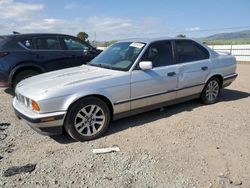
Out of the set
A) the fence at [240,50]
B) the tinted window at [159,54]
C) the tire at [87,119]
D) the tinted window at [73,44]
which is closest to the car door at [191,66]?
the tinted window at [159,54]

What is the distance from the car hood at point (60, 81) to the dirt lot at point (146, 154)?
32.8 inches

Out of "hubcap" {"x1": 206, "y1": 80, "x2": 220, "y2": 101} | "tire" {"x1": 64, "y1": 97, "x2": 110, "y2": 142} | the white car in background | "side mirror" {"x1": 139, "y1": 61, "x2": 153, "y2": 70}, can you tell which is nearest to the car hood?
the white car in background

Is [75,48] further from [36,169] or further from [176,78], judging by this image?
[36,169]

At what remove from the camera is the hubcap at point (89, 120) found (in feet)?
13.6

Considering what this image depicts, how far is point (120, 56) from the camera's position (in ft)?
16.6

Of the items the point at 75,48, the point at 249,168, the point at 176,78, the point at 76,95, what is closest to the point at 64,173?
the point at 76,95

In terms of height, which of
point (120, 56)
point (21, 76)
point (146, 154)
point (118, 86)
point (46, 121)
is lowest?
point (146, 154)

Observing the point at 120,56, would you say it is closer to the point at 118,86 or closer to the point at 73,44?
the point at 118,86

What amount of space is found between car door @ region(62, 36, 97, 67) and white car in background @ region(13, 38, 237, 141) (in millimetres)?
2371

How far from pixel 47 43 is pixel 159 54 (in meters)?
3.65

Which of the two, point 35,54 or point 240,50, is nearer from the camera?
point 35,54

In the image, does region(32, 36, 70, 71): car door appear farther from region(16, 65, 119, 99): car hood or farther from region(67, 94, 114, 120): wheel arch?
region(67, 94, 114, 120): wheel arch

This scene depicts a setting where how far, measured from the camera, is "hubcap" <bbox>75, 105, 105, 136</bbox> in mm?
4133

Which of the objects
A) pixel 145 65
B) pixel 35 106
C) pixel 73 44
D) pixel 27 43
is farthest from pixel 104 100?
pixel 73 44
